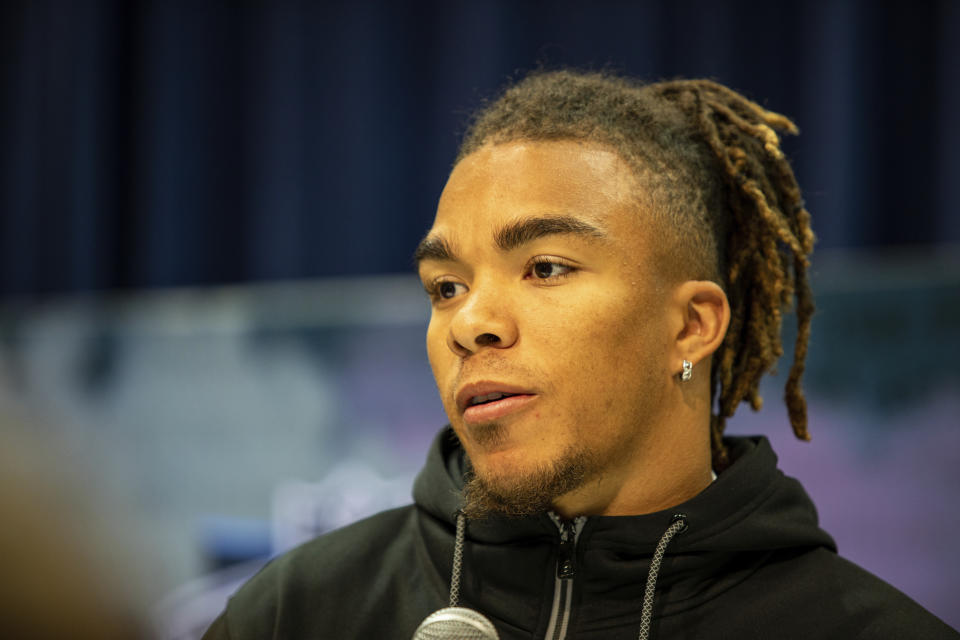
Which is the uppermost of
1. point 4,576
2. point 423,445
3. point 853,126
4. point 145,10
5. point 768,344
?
point 145,10

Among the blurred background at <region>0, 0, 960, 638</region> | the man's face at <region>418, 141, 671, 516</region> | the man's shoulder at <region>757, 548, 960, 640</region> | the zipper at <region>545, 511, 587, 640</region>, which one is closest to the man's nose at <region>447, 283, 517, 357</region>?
the man's face at <region>418, 141, 671, 516</region>

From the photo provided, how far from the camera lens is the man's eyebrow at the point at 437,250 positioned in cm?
113

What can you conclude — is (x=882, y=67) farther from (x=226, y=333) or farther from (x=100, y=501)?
(x=100, y=501)

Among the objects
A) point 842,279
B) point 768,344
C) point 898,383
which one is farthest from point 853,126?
point 768,344

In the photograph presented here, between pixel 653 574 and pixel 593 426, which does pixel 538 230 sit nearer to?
pixel 593 426

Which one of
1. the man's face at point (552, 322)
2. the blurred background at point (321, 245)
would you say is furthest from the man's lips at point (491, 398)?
the blurred background at point (321, 245)

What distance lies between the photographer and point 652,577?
1037 millimetres

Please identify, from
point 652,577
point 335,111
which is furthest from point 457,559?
point 335,111

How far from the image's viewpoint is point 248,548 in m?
2.20

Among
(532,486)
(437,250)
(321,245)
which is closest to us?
(532,486)

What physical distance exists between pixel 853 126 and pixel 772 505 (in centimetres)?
142

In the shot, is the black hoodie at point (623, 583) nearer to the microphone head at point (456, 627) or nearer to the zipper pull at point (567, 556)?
the zipper pull at point (567, 556)

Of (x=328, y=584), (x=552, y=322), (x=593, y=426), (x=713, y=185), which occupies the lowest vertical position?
(x=328, y=584)

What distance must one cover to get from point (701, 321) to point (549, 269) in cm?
22
